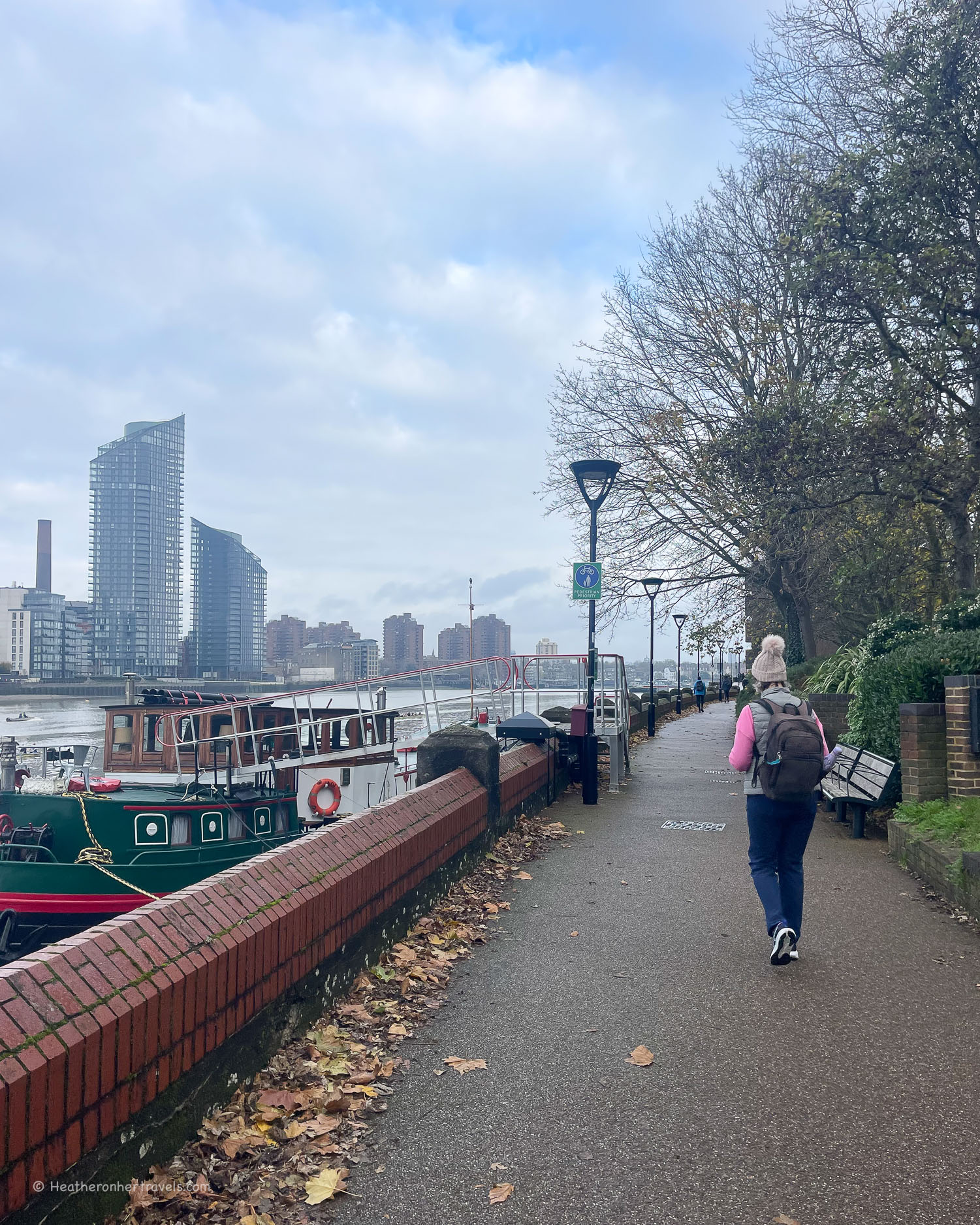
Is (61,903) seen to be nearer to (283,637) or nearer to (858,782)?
(858,782)

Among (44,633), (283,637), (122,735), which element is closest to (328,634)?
(283,637)

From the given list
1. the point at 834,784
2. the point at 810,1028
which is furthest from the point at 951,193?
the point at 810,1028

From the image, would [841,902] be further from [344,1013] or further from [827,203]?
[827,203]

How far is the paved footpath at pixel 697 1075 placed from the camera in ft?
10.2

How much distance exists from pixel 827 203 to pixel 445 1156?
12694mm

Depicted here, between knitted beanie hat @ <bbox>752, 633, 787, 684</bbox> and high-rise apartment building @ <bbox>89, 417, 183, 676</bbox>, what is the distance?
89.8 meters

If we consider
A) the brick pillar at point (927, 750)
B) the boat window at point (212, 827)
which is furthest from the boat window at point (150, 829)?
the brick pillar at point (927, 750)

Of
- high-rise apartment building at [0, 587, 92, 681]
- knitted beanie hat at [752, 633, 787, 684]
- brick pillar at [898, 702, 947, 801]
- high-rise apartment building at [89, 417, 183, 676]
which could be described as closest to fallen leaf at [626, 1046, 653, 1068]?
knitted beanie hat at [752, 633, 787, 684]

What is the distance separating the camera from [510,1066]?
13.6ft

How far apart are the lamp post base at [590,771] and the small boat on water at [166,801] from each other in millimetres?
3214

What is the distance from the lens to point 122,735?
18.5m

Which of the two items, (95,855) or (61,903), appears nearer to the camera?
(61,903)

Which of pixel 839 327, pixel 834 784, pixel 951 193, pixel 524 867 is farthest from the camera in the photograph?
pixel 839 327

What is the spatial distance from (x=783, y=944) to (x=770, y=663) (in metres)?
1.60
